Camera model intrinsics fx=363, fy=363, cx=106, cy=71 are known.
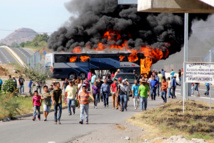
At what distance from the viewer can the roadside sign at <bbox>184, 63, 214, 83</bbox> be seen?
54.3 ft

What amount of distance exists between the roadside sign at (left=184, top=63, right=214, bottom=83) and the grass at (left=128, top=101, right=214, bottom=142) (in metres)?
1.54

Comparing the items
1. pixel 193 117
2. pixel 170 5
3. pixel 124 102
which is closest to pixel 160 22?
pixel 124 102

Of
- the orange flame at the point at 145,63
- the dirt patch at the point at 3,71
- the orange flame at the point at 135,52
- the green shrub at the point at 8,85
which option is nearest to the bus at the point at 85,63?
the orange flame at the point at 135,52

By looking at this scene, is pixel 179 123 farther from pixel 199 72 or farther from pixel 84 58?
pixel 84 58

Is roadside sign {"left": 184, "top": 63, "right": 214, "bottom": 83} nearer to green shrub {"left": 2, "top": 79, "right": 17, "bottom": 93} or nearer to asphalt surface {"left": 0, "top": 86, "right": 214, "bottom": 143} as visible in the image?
asphalt surface {"left": 0, "top": 86, "right": 214, "bottom": 143}

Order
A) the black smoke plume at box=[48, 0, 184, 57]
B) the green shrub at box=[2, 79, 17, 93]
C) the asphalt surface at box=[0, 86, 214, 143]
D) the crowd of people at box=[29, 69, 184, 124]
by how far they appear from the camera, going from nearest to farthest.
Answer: the asphalt surface at box=[0, 86, 214, 143], the crowd of people at box=[29, 69, 184, 124], the green shrub at box=[2, 79, 17, 93], the black smoke plume at box=[48, 0, 184, 57]

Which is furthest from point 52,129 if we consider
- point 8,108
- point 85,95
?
point 8,108

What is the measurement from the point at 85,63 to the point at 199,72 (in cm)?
3004

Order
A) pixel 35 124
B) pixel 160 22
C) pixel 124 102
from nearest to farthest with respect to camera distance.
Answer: pixel 35 124 → pixel 124 102 → pixel 160 22

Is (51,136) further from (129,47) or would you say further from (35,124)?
(129,47)

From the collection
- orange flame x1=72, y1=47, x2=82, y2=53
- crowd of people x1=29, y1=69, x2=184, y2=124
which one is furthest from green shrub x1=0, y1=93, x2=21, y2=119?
orange flame x1=72, y1=47, x2=82, y2=53

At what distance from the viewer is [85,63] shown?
45938 mm

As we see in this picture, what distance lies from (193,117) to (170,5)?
5.61 m

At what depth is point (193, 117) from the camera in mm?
15555
